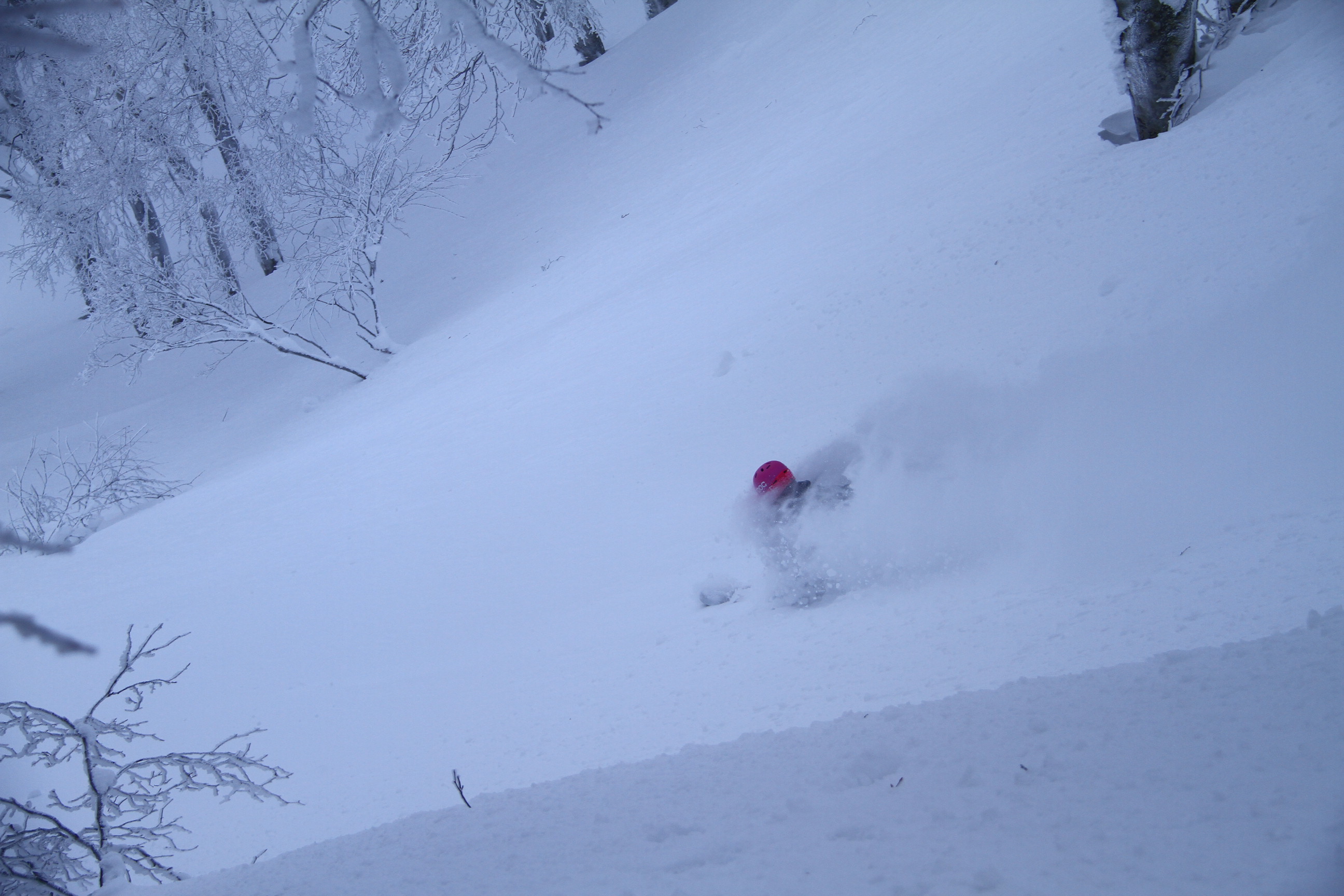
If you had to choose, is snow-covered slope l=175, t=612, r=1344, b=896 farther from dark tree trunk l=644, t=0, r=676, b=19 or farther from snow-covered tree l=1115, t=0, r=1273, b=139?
dark tree trunk l=644, t=0, r=676, b=19

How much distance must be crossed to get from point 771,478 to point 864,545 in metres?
0.67

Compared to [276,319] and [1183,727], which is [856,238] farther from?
[276,319]

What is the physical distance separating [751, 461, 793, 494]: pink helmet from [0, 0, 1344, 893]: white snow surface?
392mm

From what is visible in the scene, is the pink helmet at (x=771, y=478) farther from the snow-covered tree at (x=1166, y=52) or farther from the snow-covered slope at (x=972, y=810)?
the snow-covered tree at (x=1166, y=52)

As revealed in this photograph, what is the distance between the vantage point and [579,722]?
3.91 meters

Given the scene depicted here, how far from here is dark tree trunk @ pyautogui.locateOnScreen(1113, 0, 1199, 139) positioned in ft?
18.1

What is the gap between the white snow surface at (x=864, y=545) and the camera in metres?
1.76

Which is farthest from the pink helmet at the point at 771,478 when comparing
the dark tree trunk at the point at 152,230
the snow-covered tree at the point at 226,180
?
the dark tree trunk at the point at 152,230

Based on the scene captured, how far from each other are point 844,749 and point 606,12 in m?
21.8

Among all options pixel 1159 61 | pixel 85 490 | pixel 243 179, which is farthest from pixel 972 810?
pixel 243 179

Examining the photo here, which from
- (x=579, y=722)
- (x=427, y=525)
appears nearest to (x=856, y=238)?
(x=427, y=525)

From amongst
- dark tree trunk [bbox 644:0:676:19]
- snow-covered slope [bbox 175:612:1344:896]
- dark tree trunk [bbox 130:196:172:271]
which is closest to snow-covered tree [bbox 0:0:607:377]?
dark tree trunk [bbox 130:196:172:271]

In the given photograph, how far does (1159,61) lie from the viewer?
5578 millimetres

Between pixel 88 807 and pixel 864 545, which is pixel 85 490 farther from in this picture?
pixel 864 545
